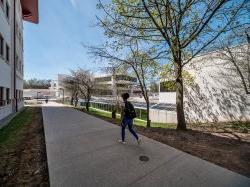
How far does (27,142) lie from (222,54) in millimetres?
12807

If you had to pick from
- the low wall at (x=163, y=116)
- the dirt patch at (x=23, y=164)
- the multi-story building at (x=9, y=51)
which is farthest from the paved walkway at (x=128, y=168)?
the low wall at (x=163, y=116)

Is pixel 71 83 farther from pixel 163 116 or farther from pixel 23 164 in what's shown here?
pixel 23 164

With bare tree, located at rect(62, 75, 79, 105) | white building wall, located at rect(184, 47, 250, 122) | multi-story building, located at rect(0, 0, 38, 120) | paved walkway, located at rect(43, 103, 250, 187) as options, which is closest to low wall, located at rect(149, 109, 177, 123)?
white building wall, located at rect(184, 47, 250, 122)

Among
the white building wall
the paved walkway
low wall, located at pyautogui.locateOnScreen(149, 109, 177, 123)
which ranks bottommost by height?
low wall, located at pyautogui.locateOnScreen(149, 109, 177, 123)

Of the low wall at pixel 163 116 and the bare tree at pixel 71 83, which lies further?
the bare tree at pixel 71 83

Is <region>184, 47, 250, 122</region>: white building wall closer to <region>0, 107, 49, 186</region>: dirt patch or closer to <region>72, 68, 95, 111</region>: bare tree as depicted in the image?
<region>0, 107, 49, 186</region>: dirt patch

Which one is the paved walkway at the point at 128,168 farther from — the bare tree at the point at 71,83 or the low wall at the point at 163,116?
the bare tree at the point at 71,83

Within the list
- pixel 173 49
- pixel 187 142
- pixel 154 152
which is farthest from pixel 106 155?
pixel 173 49

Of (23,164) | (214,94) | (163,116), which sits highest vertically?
(214,94)

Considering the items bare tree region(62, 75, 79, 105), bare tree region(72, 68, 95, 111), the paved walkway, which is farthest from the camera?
bare tree region(62, 75, 79, 105)

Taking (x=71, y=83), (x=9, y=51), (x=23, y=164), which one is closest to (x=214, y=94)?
(x=23, y=164)

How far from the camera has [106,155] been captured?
16.9ft

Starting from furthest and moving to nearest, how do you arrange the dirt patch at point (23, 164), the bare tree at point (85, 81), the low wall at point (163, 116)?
the bare tree at point (85, 81) → the low wall at point (163, 116) → the dirt patch at point (23, 164)

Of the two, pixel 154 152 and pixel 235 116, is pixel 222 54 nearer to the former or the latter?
pixel 235 116
